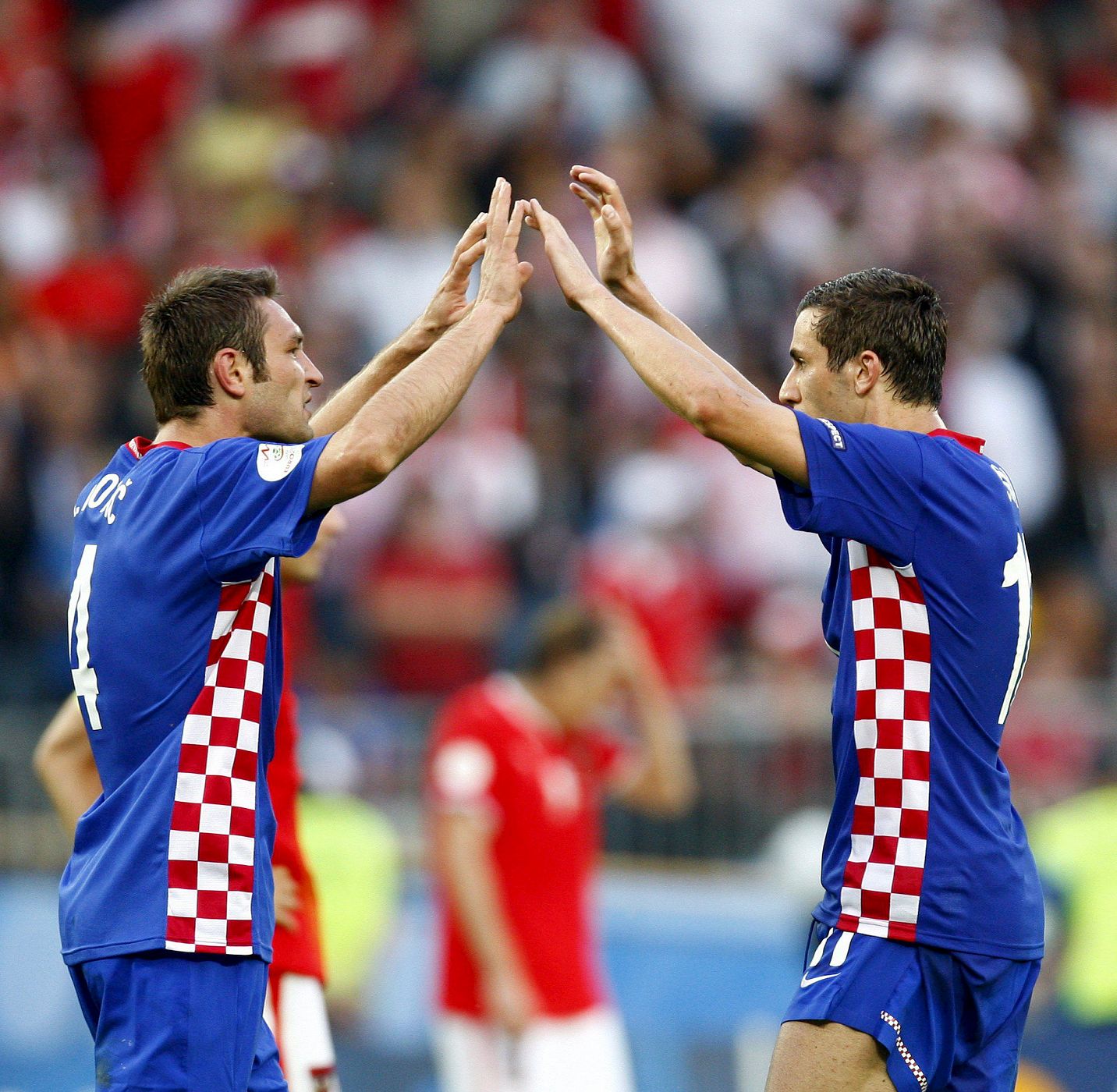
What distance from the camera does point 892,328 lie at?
4863 millimetres

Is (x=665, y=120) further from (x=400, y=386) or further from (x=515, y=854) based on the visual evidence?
(x=400, y=386)

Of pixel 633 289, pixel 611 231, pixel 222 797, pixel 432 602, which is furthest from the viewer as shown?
pixel 432 602

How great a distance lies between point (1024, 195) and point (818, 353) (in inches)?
357

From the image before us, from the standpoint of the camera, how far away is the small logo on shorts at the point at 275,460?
4.46 metres

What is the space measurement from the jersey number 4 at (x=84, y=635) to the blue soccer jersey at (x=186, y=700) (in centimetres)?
1

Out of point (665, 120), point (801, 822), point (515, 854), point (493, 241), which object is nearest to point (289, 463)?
point (493, 241)

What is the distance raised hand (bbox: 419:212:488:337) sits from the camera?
17.5 ft

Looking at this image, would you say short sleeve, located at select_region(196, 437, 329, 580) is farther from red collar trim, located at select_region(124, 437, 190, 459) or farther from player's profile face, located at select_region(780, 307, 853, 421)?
player's profile face, located at select_region(780, 307, 853, 421)

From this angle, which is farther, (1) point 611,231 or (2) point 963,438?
(1) point 611,231

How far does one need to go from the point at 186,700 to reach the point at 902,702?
66.9 inches

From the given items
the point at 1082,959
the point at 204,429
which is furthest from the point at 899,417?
the point at 1082,959

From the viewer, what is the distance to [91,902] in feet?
14.9

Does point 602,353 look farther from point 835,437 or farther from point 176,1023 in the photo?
point 176,1023

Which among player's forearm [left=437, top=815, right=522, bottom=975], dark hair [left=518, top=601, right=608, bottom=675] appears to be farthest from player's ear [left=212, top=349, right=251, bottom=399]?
dark hair [left=518, top=601, right=608, bottom=675]
